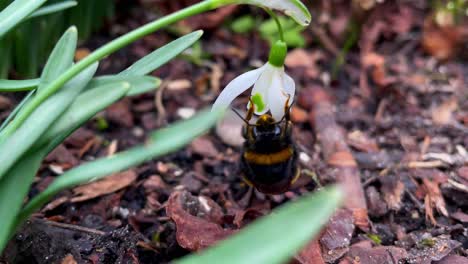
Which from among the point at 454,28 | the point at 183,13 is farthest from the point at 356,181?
the point at 454,28

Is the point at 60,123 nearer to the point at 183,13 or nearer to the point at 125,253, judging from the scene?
the point at 183,13

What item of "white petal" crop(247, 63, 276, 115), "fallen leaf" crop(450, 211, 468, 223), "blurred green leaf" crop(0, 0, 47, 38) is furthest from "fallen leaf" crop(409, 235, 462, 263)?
"blurred green leaf" crop(0, 0, 47, 38)

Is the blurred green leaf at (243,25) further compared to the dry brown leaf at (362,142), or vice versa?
the blurred green leaf at (243,25)

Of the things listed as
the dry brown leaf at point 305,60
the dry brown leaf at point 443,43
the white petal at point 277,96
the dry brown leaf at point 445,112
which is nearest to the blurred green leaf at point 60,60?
the white petal at point 277,96

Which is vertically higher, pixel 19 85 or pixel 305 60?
pixel 19 85

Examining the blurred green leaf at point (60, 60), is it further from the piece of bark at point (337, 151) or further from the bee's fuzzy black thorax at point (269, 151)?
the piece of bark at point (337, 151)

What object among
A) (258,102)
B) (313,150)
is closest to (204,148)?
(313,150)

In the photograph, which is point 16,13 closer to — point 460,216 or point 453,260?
point 453,260
